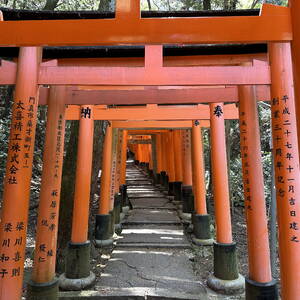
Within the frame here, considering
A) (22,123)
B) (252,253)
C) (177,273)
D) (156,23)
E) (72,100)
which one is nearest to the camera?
(156,23)

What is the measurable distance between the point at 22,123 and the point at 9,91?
889cm

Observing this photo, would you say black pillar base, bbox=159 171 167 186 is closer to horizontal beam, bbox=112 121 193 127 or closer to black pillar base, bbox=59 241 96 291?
horizontal beam, bbox=112 121 193 127

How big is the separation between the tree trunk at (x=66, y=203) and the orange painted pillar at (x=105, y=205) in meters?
1.25

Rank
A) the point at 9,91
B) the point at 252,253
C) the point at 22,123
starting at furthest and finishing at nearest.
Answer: the point at 9,91, the point at 252,253, the point at 22,123

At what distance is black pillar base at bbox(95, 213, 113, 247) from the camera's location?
279 inches

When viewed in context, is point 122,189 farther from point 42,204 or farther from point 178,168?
point 42,204

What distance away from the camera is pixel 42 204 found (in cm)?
384

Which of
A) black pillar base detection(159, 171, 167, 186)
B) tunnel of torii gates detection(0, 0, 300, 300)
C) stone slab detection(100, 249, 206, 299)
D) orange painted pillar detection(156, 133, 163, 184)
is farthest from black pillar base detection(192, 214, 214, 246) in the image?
orange painted pillar detection(156, 133, 163, 184)

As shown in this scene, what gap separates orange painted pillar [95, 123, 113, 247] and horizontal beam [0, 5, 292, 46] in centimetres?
446

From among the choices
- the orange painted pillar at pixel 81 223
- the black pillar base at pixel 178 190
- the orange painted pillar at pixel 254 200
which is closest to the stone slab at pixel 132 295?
the orange painted pillar at pixel 81 223

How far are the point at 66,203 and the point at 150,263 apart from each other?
83.8 inches

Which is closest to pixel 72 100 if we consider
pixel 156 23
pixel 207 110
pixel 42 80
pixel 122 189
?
pixel 42 80

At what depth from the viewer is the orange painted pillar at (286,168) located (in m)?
2.68

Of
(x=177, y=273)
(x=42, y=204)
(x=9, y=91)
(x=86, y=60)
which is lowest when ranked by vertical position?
(x=177, y=273)
